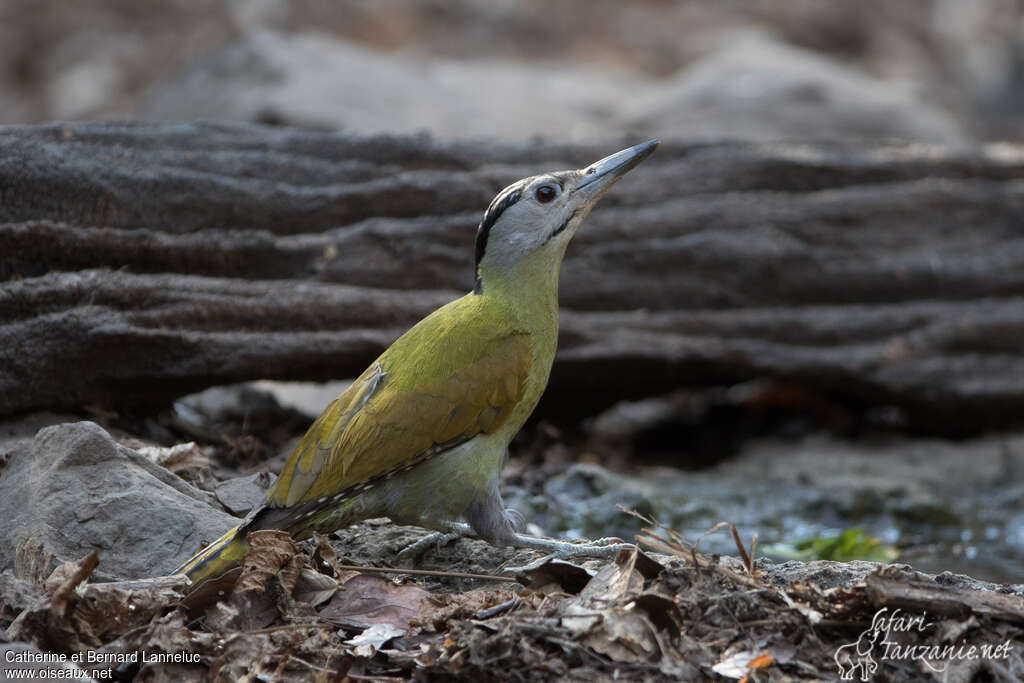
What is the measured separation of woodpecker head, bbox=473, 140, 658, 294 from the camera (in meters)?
4.44

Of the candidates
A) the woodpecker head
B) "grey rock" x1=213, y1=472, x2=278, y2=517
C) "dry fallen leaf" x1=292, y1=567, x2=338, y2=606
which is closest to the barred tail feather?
"dry fallen leaf" x1=292, y1=567, x2=338, y2=606

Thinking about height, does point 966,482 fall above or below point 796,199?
below

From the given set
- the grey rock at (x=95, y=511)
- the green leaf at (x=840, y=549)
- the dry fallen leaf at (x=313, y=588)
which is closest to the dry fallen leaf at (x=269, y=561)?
the dry fallen leaf at (x=313, y=588)

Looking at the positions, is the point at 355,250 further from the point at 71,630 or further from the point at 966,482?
the point at 966,482

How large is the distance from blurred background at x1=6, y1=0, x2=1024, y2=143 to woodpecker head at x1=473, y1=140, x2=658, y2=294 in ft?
8.73

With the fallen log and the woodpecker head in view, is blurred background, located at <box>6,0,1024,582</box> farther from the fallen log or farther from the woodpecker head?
the woodpecker head

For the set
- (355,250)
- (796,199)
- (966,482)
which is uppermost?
(796,199)

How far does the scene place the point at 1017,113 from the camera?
14242 millimetres

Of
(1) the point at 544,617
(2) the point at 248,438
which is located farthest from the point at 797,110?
(1) the point at 544,617

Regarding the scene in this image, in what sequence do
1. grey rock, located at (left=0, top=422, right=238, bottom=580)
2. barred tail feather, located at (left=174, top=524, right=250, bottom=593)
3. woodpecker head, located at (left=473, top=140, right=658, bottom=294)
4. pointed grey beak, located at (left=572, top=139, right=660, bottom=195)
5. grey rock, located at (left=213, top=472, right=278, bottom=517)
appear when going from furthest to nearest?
pointed grey beak, located at (left=572, top=139, right=660, bottom=195)
woodpecker head, located at (left=473, top=140, right=658, bottom=294)
grey rock, located at (left=213, top=472, right=278, bottom=517)
grey rock, located at (left=0, top=422, right=238, bottom=580)
barred tail feather, located at (left=174, top=524, right=250, bottom=593)

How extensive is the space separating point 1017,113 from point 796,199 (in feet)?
29.4

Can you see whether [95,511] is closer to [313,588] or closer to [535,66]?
[313,588]

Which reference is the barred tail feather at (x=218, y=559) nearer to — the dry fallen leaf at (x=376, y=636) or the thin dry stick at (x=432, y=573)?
the thin dry stick at (x=432, y=573)

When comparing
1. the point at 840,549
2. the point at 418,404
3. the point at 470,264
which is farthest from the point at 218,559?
the point at 470,264
